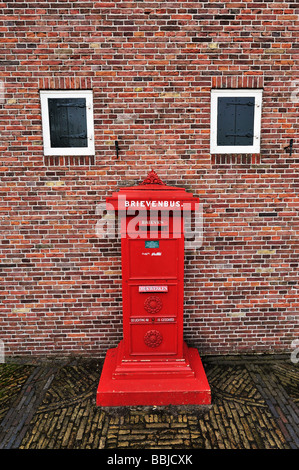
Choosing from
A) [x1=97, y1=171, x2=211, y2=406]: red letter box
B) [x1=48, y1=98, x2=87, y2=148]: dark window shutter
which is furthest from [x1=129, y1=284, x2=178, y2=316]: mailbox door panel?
[x1=48, y1=98, x2=87, y2=148]: dark window shutter

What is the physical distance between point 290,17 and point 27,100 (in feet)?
11.8

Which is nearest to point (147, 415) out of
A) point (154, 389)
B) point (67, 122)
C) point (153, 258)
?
point (154, 389)

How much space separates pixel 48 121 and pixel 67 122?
0.84ft

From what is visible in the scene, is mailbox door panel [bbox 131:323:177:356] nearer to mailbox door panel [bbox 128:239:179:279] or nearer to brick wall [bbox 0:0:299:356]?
mailbox door panel [bbox 128:239:179:279]

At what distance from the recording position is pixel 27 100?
12.7 ft

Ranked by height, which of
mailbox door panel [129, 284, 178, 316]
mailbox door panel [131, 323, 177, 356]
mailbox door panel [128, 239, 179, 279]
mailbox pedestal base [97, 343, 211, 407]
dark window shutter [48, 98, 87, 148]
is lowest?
mailbox pedestal base [97, 343, 211, 407]

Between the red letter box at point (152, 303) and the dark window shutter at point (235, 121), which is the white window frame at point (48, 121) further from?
the dark window shutter at point (235, 121)

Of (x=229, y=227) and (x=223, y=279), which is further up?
(x=229, y=227)

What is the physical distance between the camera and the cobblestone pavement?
2.96 meters

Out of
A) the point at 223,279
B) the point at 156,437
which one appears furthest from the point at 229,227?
the point at 156,437

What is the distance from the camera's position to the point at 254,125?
4023 mm

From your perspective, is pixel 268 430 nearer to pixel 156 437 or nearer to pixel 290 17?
pixel 156 437

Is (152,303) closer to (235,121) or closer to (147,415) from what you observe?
(147,415)
